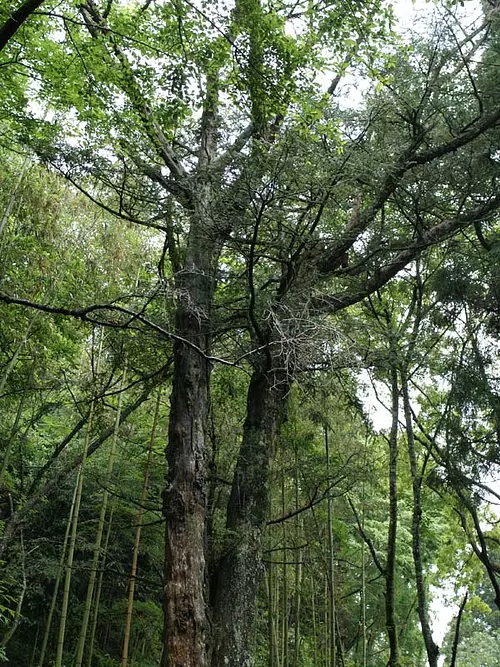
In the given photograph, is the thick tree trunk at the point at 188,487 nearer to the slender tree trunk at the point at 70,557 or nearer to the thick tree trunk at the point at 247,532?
the thick tree trunk at the point at 247,532

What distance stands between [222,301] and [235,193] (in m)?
1.21

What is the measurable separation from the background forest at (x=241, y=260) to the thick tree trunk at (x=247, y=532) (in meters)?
0.01

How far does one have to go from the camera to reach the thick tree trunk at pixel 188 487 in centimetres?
352

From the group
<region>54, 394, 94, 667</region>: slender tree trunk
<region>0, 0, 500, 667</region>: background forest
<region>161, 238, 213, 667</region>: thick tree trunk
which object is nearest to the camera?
<region>161, 238, 213, 667</region>: thick tree trunk

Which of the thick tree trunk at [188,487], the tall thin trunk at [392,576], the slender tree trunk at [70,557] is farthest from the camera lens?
the tall thin trunk at [392,576]

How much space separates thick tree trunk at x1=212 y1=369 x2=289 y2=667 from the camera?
3.91m

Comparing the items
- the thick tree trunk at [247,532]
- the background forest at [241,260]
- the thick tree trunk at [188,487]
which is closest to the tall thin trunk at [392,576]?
the background forest at [241,260]

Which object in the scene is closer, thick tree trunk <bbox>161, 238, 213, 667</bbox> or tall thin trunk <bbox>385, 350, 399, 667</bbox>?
thick tree trunk <bbox>161, 238, 213, 667</bbox>

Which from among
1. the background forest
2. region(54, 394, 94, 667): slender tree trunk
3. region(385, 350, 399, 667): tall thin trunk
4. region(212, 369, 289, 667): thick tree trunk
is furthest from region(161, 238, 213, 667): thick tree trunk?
region(385, 350, 399, 667): tall thin trunk

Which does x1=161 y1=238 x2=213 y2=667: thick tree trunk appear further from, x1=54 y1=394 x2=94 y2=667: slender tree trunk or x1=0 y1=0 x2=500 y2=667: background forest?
x1=54 y1=394 x2=94 y2=667: slender tree trunk

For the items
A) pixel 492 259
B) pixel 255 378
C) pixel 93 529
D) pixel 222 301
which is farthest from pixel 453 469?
pixel 93 529

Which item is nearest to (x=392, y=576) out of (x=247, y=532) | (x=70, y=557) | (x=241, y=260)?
(x=247, y=532)

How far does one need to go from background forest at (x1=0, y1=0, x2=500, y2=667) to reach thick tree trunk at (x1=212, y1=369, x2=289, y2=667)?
0.01 metres

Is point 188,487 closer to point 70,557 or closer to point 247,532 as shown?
point 247,532
